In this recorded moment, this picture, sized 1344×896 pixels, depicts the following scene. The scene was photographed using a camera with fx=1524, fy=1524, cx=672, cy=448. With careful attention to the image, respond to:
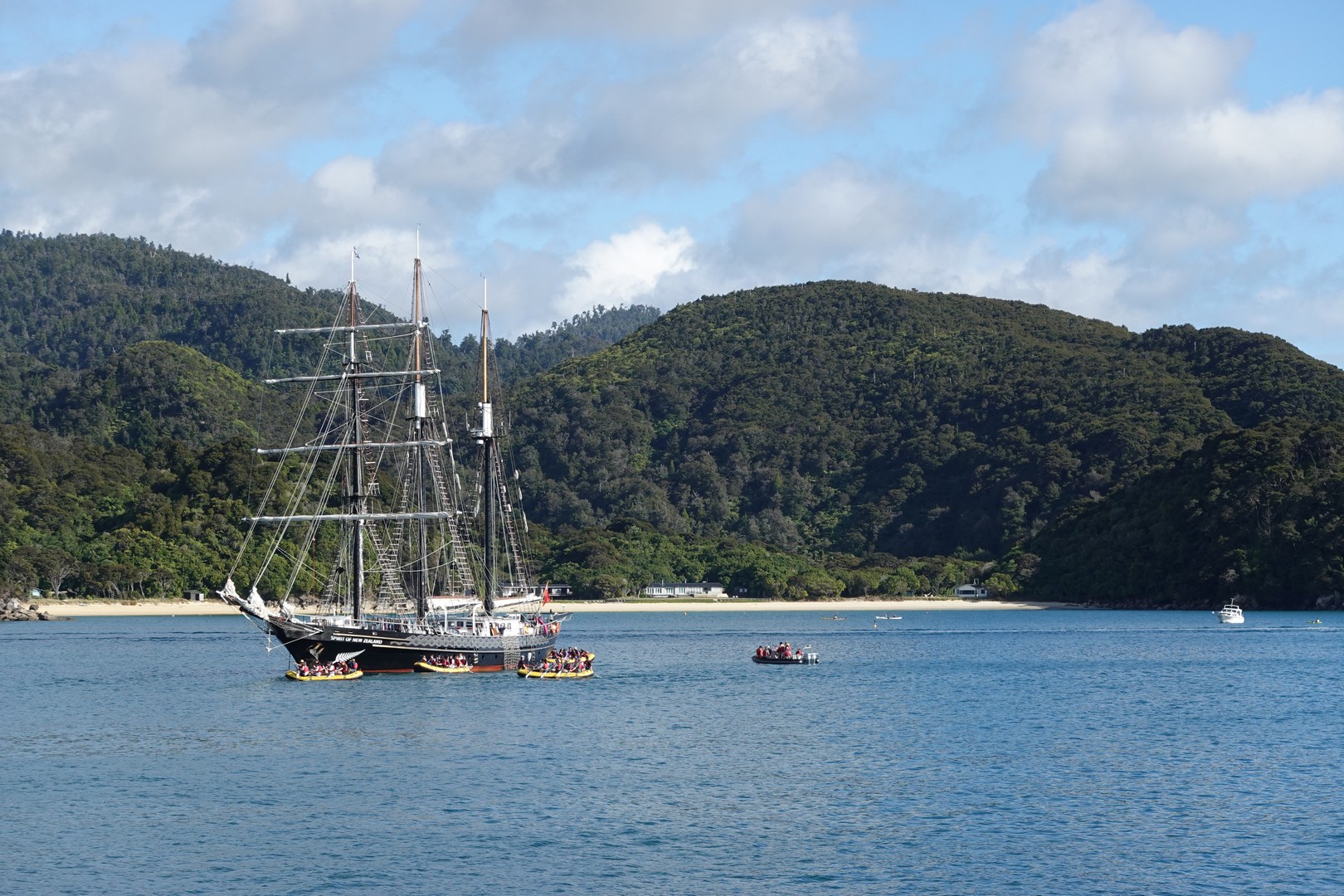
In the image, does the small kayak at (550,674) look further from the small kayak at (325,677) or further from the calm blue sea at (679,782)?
the small kayak at (325,677)

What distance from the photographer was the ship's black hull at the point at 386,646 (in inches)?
2864

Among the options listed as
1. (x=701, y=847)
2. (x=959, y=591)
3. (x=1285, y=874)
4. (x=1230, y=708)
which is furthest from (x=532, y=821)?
(x=959, y=591)

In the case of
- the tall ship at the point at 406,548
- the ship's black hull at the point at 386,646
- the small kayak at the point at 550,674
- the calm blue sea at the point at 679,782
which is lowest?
the calm blue sea at the point at 679,782

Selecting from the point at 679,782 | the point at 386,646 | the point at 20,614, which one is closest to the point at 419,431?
the point at 386,646

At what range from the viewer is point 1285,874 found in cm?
3191

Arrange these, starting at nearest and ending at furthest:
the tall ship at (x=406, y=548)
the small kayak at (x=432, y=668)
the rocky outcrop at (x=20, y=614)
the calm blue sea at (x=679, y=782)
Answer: the calm blue sea at (x=679, y=782)
the tall ship at (x=406, y=548)
the small kayak at (x=432, y=668)
the rocky outcrop at (x=20, y=614)

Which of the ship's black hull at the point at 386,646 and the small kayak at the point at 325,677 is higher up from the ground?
the ship's black hull at the point at 386,646

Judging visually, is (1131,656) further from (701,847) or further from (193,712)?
(701,847)

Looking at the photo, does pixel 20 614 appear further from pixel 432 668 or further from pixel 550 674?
pixel 550 674

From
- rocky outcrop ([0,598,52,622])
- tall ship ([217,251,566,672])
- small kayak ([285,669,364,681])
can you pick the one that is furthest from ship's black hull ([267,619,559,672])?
rocky outcrop ([0,598,52,622])

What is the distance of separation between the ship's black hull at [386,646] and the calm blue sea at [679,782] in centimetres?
132

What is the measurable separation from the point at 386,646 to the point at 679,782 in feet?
108

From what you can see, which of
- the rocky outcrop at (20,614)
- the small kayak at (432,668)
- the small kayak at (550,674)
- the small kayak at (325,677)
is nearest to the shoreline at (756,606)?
the rocky outcrop at (20,614)

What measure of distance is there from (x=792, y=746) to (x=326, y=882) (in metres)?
22.4
